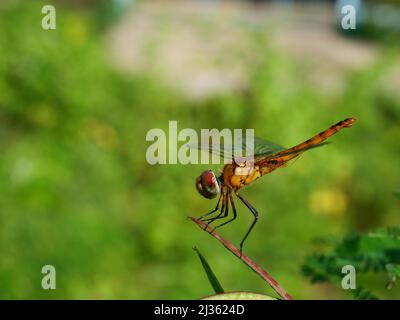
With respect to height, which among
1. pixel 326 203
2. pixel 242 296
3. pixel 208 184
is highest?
pixel 326 203

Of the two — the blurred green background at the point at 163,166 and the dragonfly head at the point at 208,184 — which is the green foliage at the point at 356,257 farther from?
the blurred green background at the point at 163,166

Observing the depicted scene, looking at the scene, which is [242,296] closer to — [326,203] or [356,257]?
[356,257]

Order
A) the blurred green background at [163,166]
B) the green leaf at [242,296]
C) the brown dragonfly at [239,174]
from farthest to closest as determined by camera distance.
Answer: the blurred green background at [163,166] → the brown dragonfly at [239,174] → the green leaf at [242,296]

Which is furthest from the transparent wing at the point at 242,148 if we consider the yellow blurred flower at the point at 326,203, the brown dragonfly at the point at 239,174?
the yellow blurred flower at the point at 326,203

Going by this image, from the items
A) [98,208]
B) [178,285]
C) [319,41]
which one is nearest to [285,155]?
[178,285]

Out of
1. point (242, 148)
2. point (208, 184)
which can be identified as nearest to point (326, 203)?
point (242, 148)
